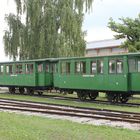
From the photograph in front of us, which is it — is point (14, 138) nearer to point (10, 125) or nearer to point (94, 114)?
point (10, 125)

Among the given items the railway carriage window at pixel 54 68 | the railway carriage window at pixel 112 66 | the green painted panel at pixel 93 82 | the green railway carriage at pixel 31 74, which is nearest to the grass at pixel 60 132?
the green painted panel at pixel 93 82

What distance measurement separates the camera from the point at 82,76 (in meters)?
27.3

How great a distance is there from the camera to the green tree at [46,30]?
40719 mm

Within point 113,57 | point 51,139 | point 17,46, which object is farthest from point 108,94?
point 17,46

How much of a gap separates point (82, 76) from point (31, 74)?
7.23m

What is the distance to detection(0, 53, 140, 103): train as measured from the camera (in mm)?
24000

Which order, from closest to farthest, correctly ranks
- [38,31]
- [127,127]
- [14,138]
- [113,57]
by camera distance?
[14,138] < [127,127] < [113,57] < [38,31]

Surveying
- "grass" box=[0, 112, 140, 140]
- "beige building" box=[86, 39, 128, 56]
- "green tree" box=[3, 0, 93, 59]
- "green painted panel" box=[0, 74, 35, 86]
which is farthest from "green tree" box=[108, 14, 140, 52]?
"beige building" box=[86, 39, 128, 56]

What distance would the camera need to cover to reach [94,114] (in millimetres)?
18688

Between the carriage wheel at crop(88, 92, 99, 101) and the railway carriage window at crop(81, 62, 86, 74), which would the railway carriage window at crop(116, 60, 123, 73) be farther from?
the carriage wheel at crop(88, 92, 99, 101)

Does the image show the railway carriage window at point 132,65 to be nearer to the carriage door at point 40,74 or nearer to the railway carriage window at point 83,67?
the railway carriage window at point 83,67

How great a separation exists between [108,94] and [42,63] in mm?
8540

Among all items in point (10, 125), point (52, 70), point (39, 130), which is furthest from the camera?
point (52, 70)

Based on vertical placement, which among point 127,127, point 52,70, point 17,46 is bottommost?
point 127,127
